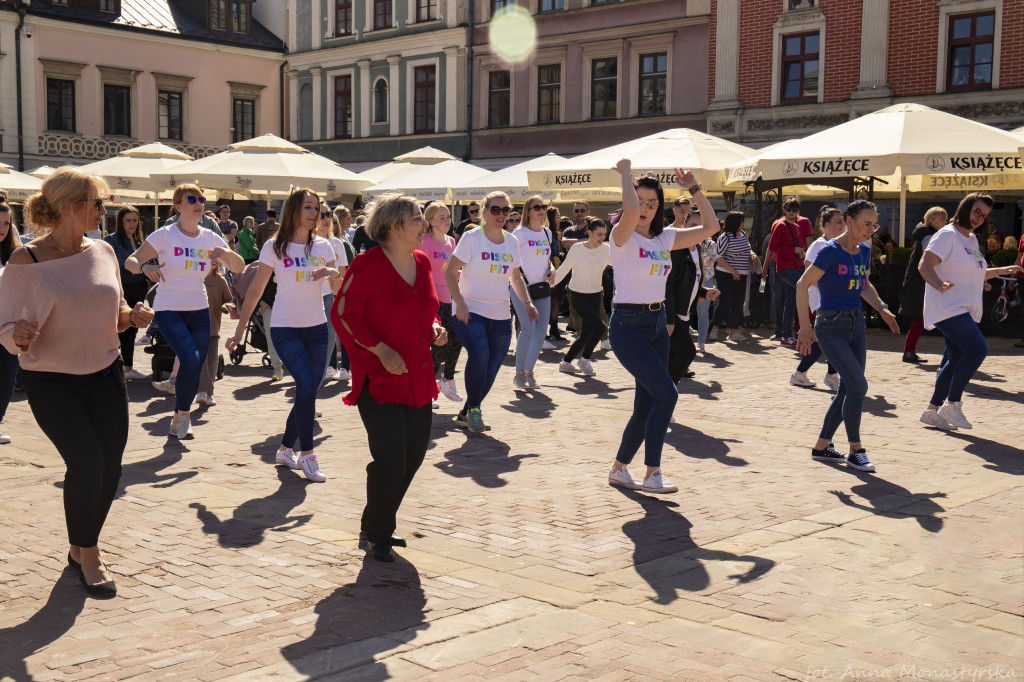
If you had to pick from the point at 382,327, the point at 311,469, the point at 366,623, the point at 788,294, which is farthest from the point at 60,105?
the point at 366,623

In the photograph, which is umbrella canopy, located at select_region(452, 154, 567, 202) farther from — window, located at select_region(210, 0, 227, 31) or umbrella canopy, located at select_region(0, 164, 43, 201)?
window, located at select_region(210, 0, 227, 31)

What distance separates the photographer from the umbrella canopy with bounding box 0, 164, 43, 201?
68.0 feet

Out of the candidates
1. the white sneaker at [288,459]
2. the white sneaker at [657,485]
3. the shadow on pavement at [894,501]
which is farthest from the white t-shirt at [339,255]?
the shadow on pavement at [894,501]

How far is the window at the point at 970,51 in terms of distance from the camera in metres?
26.0

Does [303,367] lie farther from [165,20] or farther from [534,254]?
[165,20]

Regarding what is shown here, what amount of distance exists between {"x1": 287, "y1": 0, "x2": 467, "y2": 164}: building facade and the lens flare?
4.32 feet

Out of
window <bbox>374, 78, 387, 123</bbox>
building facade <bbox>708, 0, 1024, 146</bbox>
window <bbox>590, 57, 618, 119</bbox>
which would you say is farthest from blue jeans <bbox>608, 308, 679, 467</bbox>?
window <bbox>374, 78, 387, 123</bbox>

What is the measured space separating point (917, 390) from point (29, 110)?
3342cm

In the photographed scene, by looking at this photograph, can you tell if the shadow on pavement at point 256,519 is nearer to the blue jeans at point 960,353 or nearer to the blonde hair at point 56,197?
the blonde hair at point 56,197

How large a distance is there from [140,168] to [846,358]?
1823cm

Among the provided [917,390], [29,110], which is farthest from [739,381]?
[29,110]

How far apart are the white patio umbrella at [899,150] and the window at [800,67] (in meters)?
11.5

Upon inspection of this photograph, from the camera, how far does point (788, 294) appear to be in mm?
15820

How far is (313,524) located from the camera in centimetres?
633
